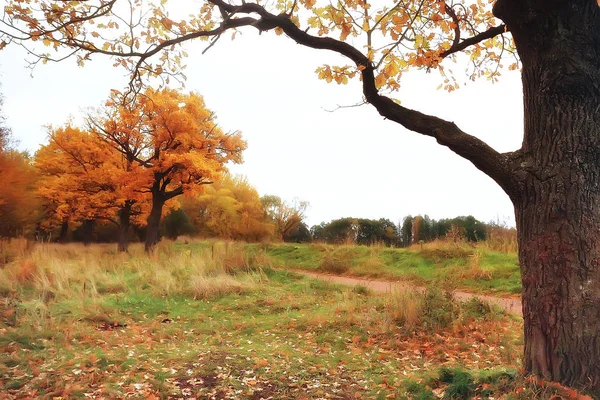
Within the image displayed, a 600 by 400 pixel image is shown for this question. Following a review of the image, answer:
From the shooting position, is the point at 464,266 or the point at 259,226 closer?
the point at 464,266

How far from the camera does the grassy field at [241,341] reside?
14.7 ft

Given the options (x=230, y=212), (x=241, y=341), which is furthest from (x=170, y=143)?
(x=230, y=212)

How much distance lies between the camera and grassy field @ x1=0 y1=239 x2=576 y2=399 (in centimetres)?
449

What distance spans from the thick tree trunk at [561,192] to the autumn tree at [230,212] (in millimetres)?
33666

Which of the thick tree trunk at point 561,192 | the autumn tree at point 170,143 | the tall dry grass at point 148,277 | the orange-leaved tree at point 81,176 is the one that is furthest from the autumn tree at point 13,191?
the thick tree trunk at point 561,192

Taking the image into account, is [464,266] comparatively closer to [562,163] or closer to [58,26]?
[562,163]

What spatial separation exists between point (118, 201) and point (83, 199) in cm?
196

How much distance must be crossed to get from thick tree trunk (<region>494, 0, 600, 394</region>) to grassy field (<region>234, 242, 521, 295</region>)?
612 cm

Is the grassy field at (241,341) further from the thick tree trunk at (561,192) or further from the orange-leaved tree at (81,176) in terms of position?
the orange-leaved tree at (81,176)

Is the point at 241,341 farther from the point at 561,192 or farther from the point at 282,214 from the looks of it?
the point at 282,214

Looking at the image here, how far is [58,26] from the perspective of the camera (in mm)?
5457

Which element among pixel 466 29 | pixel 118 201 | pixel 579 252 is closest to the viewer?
pixel 579 252

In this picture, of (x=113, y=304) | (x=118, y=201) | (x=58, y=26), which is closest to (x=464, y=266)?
(x=113, y=304)

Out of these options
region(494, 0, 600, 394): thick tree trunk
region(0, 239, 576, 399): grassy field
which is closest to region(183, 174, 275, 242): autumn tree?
region(0, 239, 576, 399): grassy field
